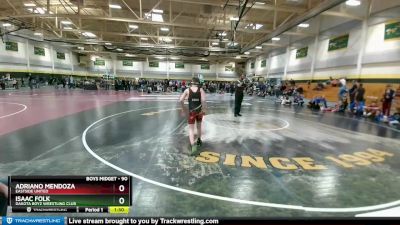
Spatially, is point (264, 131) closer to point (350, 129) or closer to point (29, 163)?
point (350, 129)

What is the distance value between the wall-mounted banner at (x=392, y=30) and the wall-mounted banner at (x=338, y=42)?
350 cm

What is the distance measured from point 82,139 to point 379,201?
6882 mm

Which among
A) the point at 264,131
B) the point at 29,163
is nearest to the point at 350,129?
the point at 264,131

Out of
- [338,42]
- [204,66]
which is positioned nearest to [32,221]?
[338,42]

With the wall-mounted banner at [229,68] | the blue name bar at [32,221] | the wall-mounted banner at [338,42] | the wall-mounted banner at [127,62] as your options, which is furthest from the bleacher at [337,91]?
the wall-mounted banner at [127,62]

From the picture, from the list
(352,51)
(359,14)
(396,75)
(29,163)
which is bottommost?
(29,163)

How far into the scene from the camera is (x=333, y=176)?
4.50 metres

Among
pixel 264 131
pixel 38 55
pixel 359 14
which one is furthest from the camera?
pixel 38 55

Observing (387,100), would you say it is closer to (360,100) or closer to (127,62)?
(360,100)

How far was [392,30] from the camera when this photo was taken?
14.1m

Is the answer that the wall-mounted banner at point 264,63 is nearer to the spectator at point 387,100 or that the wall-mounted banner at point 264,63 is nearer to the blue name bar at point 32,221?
the spectator at point 387,100
